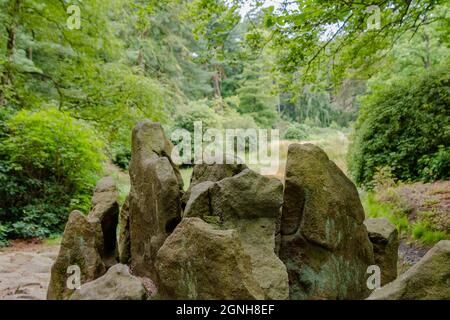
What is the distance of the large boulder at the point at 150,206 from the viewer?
150 inches

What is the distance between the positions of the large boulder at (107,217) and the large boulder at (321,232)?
2.04 m

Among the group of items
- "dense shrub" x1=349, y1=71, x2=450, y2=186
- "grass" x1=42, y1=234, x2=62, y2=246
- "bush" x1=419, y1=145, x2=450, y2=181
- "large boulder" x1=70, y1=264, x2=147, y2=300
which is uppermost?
"dense shrub" x1=349, y1=71, x2=450, y2=186

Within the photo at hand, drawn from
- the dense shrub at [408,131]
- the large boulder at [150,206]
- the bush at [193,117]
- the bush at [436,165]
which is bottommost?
the large boulder at [150,206]

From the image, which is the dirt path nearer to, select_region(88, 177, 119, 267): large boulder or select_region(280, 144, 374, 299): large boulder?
select_region(88, 177, 119, 267): large boulder

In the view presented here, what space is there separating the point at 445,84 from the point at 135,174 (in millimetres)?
8454

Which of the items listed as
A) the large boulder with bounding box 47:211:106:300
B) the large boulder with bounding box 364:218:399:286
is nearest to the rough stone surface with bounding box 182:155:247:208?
the large boulder with bounding box 47:211:106:300

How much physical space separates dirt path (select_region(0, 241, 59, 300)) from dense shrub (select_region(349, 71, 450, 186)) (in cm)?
807

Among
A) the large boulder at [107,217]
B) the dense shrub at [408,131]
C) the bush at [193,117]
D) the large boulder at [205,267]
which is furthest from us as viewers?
the bush at [193,117]

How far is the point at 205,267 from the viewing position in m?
2.76

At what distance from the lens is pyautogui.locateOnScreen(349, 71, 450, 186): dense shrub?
894 cm

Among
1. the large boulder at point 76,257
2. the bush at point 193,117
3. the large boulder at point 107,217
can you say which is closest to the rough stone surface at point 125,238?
the large boulder at point 107,217

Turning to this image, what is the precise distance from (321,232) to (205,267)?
1.30 meters

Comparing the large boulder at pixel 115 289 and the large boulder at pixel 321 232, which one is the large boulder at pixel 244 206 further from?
the large boulder at pixel 115 289
